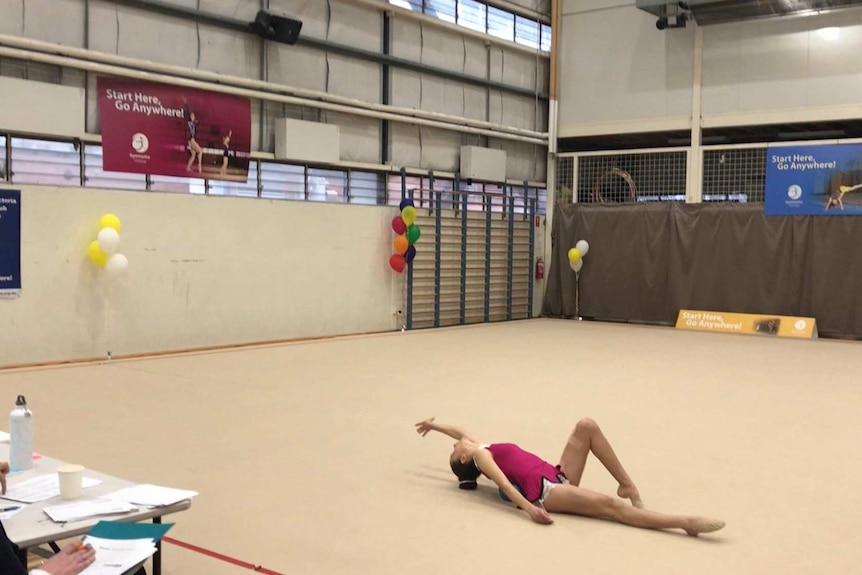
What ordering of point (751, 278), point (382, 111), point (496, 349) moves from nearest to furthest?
1. point (496, 349)
2. point (382, 111)
3. point (751, 278)

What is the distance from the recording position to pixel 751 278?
13961 millimetres

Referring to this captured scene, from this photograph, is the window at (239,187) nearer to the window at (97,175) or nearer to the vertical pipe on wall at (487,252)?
the window at (97,175)

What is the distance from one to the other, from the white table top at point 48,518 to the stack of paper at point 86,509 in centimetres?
2

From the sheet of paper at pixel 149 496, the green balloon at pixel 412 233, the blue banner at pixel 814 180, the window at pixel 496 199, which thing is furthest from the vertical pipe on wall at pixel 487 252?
the sheet of paper at pixel 149 496

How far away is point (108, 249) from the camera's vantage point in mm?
9117

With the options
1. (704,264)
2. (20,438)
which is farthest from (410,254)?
(20,438)

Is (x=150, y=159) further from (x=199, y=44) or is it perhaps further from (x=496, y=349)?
(x=496, y=349)

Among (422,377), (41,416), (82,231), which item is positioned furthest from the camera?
(82,231)

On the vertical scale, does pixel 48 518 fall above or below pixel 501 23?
below

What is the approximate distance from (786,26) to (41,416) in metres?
12.5

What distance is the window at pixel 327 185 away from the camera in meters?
12.0

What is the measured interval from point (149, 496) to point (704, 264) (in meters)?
12.8

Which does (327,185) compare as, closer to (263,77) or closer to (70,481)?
(263,77)

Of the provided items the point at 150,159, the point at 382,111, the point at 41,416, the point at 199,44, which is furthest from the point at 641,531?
the point at 382,111
